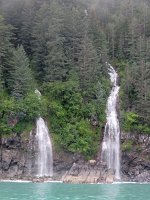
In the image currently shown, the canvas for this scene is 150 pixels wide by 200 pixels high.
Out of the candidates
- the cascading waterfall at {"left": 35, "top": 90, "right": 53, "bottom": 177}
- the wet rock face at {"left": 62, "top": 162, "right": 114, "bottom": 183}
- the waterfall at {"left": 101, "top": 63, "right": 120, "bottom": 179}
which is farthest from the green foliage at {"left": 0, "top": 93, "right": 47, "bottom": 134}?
the waterfall at {"left": 101, "top": 63, "right": 120, "bottom": 179}

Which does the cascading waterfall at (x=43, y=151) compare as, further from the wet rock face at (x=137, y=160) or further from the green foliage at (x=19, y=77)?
the wet rock face at (x=137, y=160)

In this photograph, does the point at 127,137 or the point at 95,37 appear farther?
the point at 95,37

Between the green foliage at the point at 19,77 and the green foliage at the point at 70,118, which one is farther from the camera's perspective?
the green foliage at the point at 19,77

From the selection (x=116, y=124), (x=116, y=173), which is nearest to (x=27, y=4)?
(x=116, y=124)

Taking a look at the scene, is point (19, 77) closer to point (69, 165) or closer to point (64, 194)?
point (69, 165)

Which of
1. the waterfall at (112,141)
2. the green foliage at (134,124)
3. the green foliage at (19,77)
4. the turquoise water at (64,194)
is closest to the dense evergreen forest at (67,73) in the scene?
the green foliage at (134,124)

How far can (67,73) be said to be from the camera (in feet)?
263

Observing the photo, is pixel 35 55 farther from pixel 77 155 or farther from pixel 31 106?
pixel 77 155

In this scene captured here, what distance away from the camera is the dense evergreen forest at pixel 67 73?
7131 cm

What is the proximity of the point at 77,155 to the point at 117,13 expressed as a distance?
53.2 meters

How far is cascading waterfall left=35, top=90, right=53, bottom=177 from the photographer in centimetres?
6869

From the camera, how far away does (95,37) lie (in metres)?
88.9

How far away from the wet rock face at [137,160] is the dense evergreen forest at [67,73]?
168 cm

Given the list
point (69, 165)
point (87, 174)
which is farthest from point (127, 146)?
point (69, 165)
